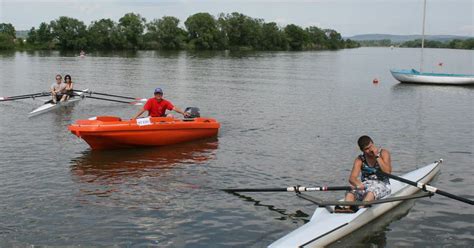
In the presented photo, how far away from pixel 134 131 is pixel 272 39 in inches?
5436

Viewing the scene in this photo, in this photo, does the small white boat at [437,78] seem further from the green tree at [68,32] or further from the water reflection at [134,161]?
the green tree at [68,32]

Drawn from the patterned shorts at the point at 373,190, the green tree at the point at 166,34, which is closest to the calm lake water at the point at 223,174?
the patterned shorts at the point at 373,190

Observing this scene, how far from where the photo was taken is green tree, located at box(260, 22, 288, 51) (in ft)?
488

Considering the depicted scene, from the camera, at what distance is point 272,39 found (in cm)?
15125

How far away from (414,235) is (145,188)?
6521 millimetres

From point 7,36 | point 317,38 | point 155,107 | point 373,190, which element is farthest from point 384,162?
point 317,38

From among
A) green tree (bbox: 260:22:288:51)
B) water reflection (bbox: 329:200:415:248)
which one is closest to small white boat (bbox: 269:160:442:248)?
water reflection (bbox: 329:200:415:248)

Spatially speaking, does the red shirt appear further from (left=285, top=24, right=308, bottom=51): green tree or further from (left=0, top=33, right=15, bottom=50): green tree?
(left=285, top=24, right=308, bottom=51): green tree

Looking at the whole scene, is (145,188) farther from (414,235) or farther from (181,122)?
(414,235)

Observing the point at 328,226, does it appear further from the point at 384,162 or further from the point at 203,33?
the point at 203,33

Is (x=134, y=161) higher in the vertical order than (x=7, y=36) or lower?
lower

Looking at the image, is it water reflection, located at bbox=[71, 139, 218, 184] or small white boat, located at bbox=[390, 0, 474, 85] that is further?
small white boat, located at bbox=[390, 0, 474, 85]

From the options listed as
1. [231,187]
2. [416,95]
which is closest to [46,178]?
[231,187]

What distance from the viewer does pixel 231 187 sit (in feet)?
43.5
